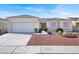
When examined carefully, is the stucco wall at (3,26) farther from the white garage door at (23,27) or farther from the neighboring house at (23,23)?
the white garage door at (23,27)

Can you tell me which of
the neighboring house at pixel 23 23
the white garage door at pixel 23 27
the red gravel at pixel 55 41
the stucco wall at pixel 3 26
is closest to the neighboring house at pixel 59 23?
the neighboring house at pixel 23 23

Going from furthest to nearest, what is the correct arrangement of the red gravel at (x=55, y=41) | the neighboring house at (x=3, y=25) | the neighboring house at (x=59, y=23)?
the neighboring house at (x=59, y=23) < the neighboring house at (x=3, y=25) < the red gravel at (x=55, y=41)

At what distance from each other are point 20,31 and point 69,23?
9776 millimetres

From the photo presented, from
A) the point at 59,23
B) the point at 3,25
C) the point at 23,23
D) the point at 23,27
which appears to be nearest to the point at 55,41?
the point at 23,27

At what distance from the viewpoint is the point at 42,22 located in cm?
3600

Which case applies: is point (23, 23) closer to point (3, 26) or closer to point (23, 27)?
point (23, 27)

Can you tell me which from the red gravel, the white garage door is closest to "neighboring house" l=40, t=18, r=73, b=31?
the white garage door

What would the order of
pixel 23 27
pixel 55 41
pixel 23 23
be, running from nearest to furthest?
pixel 55 41 < pixel 23 27 < pixel 23 23

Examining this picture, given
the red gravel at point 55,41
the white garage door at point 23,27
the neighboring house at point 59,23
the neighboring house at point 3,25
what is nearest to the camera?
the red gravel at point 55,41

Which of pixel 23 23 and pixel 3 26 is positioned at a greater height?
pixel 23 23

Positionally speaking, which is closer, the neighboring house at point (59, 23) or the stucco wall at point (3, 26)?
the stucco wall at point (3, 26)

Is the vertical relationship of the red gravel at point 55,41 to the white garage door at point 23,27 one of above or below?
below
